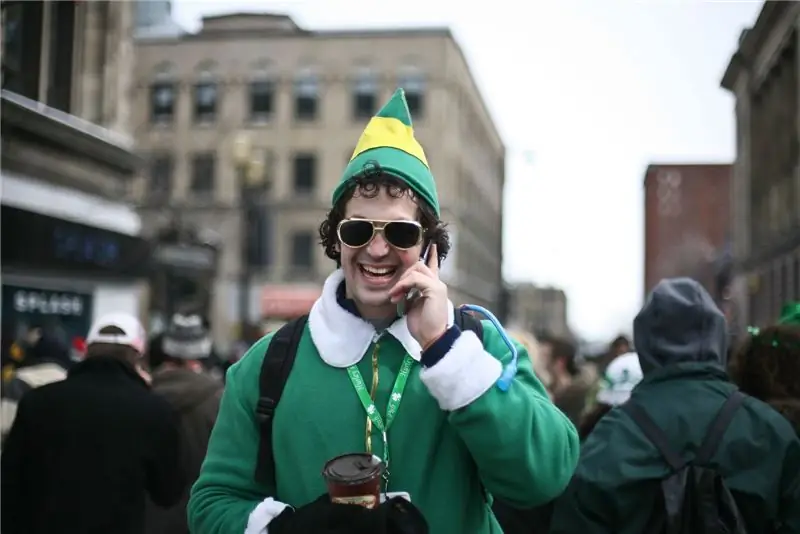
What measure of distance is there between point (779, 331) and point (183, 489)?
9.27 feet

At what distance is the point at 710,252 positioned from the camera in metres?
65.6

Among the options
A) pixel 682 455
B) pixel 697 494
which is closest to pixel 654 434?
pixel 682 455

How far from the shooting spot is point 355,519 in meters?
2.01

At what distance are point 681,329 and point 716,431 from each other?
42cm

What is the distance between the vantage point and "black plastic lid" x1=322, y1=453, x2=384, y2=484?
2002 mm

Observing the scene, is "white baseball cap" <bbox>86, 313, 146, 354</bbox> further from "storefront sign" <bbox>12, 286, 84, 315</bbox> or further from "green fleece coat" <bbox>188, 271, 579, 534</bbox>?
"storefront sign" <bbox>12, 286, 84, 315</bbox>

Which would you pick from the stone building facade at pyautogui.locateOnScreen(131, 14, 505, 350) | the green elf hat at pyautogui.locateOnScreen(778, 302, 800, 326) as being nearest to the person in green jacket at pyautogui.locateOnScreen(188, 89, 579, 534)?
the green elf hat at pyautogui.locateOnScreen(778, 302, 800, 326)

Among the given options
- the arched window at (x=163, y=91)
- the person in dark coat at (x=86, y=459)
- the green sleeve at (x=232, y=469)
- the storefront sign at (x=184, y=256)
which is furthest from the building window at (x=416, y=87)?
the green sleeve at (x=232, y=469)

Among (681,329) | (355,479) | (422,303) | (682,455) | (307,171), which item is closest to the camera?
(355,479)

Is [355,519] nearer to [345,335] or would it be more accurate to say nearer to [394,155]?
[345,335]

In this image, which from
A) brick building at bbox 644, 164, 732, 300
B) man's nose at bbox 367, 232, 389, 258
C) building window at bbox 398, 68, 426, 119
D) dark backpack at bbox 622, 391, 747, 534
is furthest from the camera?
brick building at bbox 644, 164, 732, 300

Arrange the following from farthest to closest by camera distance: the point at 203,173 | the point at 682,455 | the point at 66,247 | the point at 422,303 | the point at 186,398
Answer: the point at 203,173 → the point at 66,247 → the point at 186,398 → the point at 682,455 → the point at 422,303

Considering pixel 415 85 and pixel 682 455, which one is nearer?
pixel 682 455

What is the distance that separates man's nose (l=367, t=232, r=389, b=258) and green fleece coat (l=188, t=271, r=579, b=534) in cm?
18
